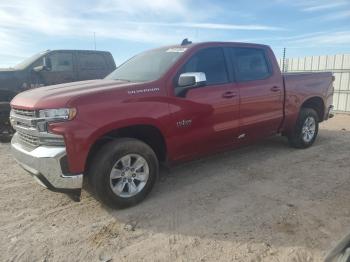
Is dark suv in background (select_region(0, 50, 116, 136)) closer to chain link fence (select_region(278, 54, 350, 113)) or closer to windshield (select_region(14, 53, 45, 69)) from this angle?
windshield (select_region(14, 53, 45, 69))

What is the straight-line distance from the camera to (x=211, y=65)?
4.66 metres

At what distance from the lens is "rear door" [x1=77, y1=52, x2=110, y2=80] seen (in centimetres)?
907

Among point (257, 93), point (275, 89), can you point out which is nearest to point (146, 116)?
point (257, 93)

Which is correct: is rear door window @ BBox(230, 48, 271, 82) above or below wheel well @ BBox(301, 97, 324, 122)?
above

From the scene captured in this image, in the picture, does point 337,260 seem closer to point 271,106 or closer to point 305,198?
point 305,198

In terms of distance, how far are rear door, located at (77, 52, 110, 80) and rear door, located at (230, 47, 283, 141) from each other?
5.32 m

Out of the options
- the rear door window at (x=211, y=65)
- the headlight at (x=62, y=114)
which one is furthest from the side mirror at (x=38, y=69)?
the headlight at (x=62, y=114)

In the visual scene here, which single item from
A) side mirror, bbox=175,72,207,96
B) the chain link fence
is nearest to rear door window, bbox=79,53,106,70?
side mirror, bbox=175,72,207,96

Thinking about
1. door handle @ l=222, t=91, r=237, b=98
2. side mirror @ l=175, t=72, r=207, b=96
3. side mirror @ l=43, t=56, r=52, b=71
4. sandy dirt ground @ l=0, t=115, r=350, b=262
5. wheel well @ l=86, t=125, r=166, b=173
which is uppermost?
side mirror @ l=43, t=56, r=52, b=71

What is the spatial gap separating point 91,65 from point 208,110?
584 centimetres

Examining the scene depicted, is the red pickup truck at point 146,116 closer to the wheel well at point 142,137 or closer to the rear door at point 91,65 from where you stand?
the wheel well at point 142,137

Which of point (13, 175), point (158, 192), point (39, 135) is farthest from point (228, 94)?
point (13, 175)

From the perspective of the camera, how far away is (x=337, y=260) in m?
1.91

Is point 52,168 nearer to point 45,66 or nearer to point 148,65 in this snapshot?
point 148,65
